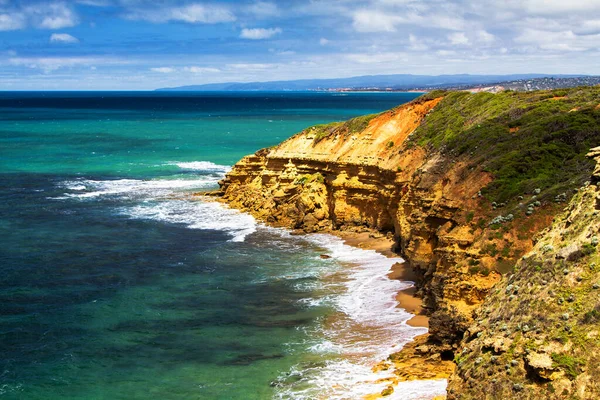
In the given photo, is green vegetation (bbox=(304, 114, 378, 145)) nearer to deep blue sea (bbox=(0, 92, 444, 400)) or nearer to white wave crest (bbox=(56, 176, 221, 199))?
deep blue sea (bbox=(0, 92, 444, 400))

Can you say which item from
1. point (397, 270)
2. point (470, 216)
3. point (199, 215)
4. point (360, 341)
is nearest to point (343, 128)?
point (199, 215)

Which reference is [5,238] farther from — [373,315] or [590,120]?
[590,120]

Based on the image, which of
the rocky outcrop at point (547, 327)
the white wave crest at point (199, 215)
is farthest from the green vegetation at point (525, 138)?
the white wave crest at point (199, 215)

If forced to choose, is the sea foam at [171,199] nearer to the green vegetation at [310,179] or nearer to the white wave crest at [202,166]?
the white wave crest at [202,166]

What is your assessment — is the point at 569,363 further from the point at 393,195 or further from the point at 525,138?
the point at 393,195

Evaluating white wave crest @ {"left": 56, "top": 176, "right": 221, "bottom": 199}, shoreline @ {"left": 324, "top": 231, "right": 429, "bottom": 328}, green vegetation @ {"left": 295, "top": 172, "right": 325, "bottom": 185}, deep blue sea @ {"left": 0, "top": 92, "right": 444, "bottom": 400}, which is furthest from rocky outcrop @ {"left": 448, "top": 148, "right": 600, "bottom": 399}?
white wave crest @ {"left": 56, "top": 176, "right": 221, "bottom": 199}
